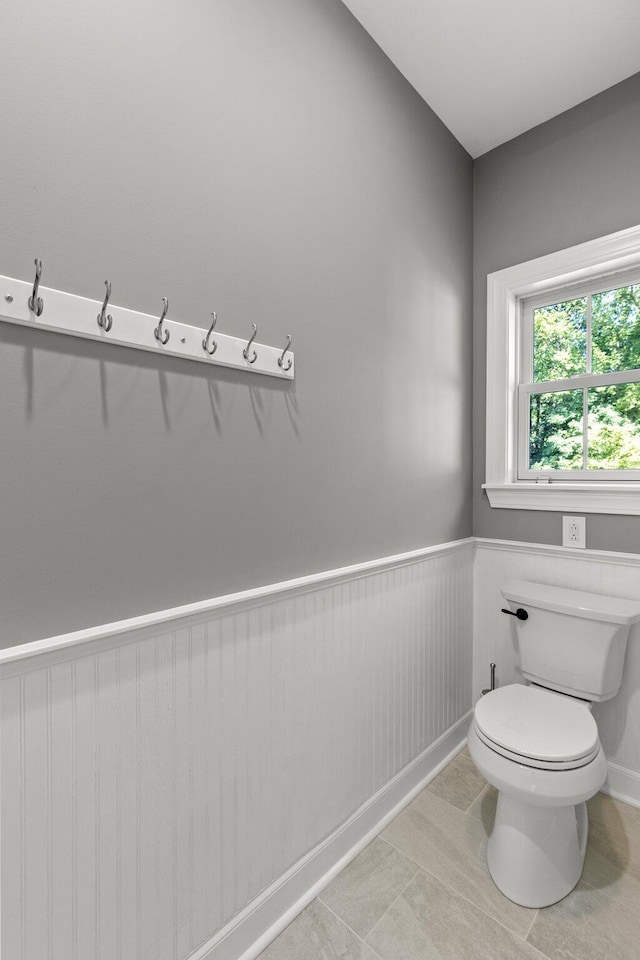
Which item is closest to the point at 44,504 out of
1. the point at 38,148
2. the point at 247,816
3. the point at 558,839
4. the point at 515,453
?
the point at 38,148

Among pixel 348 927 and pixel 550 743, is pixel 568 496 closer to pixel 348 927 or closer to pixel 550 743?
pixel 550 743

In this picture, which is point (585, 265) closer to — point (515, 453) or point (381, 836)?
point (515, 453)

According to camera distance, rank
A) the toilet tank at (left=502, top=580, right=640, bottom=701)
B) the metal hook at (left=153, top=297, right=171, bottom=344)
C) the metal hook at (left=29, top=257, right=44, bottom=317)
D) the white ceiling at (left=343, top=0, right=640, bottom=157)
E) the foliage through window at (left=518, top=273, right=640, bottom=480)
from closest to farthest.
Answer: the metal hook at (left=29, top=257, right=44, bottom=317), the metal hook at (left=153, top=297, right=171, bottom=344), the white ceiling at (left=343, top=0, right=640, bottom=157), the toilet tank at (left=502, top=580, right=640, bottom=701), the foliage through window at (left=518, top=273, right=640, bottom=480)

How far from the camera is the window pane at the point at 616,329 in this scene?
5.82 ft

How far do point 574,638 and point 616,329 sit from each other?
121 centimetres

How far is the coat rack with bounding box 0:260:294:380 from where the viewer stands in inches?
30.9

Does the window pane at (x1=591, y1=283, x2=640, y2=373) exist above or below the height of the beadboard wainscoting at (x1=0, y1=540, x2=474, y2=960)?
above

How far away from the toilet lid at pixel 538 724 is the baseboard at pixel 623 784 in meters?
0.53

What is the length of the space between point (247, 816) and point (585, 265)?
2151mm

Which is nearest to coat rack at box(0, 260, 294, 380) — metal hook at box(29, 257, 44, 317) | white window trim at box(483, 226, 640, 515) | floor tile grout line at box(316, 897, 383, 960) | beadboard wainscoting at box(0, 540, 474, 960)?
metal hook at box(29, 257, 44, 317)

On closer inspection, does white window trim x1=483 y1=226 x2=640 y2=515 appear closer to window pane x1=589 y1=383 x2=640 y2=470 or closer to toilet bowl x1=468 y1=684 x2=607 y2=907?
window pane x1=589 y1=383 x2=640 y2=470

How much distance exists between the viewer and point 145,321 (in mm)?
935

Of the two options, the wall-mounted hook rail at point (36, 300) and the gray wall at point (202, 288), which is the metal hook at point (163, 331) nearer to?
the gray wall at point (202, 288)

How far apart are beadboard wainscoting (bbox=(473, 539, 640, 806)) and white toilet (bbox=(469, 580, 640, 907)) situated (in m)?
0.10
